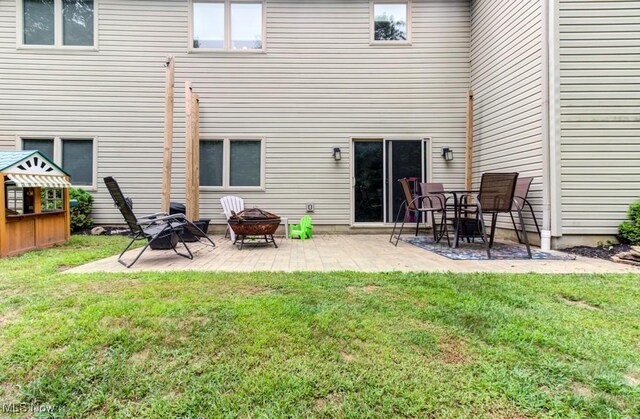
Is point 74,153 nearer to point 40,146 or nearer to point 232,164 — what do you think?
point 40,146

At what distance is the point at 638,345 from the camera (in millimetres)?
1711

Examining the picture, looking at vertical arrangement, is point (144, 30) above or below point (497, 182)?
above

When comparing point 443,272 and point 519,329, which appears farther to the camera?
point 443,272

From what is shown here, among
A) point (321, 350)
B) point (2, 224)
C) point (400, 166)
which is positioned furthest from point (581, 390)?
point (2, 224)

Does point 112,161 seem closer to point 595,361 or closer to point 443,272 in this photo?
point 443,272

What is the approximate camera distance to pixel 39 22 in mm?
6570

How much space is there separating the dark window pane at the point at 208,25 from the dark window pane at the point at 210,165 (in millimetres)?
2190

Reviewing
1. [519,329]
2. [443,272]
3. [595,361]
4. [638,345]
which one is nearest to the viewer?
[595,361]

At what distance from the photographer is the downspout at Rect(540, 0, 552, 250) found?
457cm

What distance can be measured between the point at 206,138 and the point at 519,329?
6.45m

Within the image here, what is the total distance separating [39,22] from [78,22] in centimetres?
77

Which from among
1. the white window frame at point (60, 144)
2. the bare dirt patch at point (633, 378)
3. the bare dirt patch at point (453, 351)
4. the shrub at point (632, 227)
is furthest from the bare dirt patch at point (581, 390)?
the white window frame at point (60, 144)

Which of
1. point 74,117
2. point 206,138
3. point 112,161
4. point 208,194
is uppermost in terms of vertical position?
point 74,117

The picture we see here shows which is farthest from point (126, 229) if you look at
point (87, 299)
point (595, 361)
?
point (595, 361)
